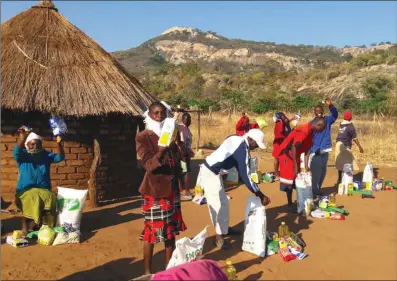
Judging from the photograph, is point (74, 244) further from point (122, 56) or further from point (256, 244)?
point (122, 56)

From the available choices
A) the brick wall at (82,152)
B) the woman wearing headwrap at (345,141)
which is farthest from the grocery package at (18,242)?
the woman wearing headwrap at (345,141)

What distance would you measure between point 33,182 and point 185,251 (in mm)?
2469

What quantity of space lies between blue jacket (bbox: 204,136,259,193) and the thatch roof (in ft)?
9.91

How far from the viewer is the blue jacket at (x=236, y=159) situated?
172 inches

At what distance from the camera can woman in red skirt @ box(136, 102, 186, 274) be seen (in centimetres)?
378

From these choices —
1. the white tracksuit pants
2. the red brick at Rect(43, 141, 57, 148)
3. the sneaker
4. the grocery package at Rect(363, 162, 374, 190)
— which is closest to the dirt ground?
the white tracksuit pants

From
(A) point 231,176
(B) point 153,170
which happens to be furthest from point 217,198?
(A) point 231,176

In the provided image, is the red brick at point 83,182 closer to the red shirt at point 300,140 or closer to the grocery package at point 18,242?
the grocery package at point 18,242

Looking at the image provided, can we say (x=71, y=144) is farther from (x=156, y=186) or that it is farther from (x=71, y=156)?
(x=156, y=186)

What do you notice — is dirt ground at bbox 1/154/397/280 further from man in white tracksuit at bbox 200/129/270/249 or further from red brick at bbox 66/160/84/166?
red brick at bbox 66/160/84/166

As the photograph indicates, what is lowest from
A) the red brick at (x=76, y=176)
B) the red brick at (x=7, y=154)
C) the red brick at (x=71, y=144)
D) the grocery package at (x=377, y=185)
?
the grocery package at (x=377, y=185)

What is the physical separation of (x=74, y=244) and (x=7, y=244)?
76cm

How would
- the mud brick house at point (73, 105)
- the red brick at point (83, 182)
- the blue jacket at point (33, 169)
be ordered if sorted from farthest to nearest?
the red brick at point (83, 182) → the mud brick house at point (73, 105) → the blue jacket at point (33, 169)

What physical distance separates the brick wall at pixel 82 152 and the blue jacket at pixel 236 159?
3252 millimetres
